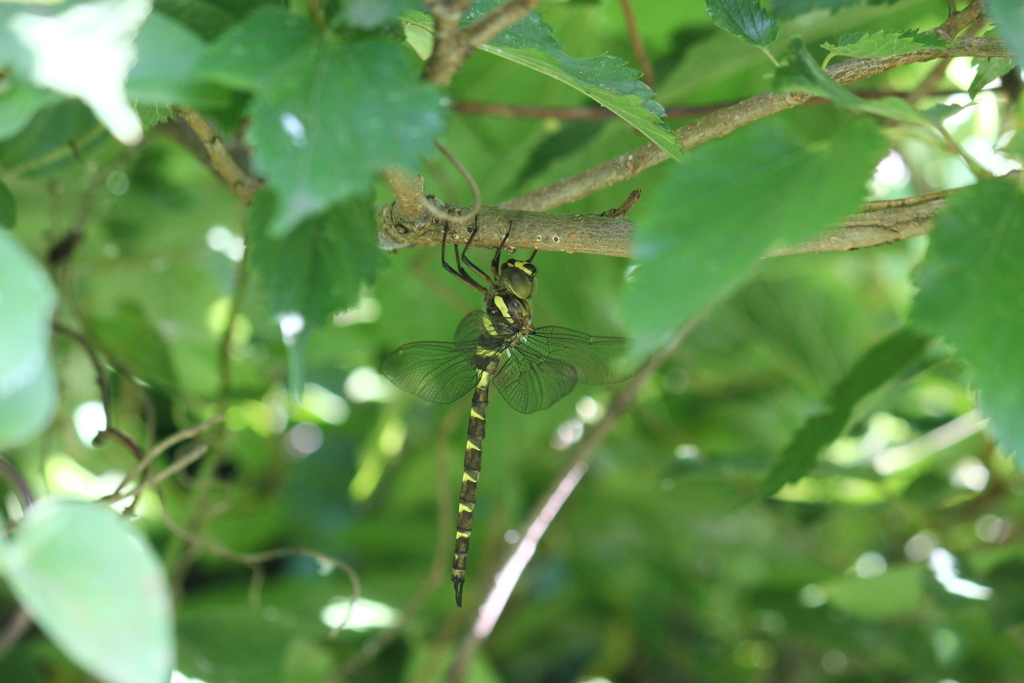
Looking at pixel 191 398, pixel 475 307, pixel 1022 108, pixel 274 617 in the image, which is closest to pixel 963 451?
pixel 1022 108

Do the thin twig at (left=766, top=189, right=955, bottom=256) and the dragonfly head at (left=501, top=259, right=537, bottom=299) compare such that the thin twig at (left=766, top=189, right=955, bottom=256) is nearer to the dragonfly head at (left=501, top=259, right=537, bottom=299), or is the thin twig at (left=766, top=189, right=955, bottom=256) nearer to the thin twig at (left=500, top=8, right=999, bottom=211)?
the thin twig at (left=500, top=8, right=999, bottom=211)

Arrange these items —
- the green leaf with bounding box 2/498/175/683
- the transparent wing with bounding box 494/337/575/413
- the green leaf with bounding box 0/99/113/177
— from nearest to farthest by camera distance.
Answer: the green leaf with bounding box 2/498/175/683 → the green leaf with bounding box 0/99/113/177 → the transparent wing with bounding box 494/337/575/413

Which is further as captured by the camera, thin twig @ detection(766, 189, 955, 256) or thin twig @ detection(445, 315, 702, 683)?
thin twig @ detection(445, 315, 702, 683)

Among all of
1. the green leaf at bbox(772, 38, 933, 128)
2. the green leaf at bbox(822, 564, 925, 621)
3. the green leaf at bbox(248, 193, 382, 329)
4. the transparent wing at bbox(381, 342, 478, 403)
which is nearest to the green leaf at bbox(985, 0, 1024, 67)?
the green leaf at bbox(772, 38, 933, 128)

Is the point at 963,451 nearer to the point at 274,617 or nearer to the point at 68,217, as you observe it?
the point at 274,617

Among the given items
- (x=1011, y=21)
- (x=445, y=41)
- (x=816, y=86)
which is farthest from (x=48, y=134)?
(x=1011, y=21)

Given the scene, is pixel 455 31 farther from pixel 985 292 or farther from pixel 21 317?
pixel 985 292
